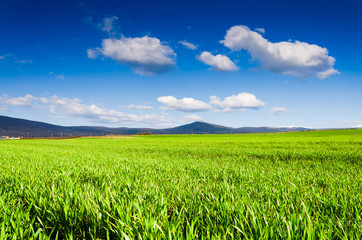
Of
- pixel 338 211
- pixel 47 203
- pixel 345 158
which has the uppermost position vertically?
pixel 47 203

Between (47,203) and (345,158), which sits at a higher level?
(47,203)

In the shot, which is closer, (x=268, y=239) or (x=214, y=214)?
(x=268, y=239)

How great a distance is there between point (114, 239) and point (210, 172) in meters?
4.20

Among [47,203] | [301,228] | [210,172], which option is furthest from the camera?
[210,172]

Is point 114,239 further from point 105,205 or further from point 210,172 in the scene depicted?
point 210,172

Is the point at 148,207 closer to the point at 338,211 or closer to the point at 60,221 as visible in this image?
the point at 60,221

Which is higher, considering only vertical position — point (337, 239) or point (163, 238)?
point (163, 238)

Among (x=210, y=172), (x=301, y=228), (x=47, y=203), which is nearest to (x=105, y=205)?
(x=47, y=203)

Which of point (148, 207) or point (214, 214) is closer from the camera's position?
point (214, 214)

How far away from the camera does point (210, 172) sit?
18.6ft

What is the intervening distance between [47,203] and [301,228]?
8.91 ft

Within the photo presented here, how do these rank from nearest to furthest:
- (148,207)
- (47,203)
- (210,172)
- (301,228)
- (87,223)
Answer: (301,228) → (87,223) → (148,207) → (47,203) → (210,172)

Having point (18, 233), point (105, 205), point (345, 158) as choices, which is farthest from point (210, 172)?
point (345, 158)

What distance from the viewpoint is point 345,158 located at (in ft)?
38.2
